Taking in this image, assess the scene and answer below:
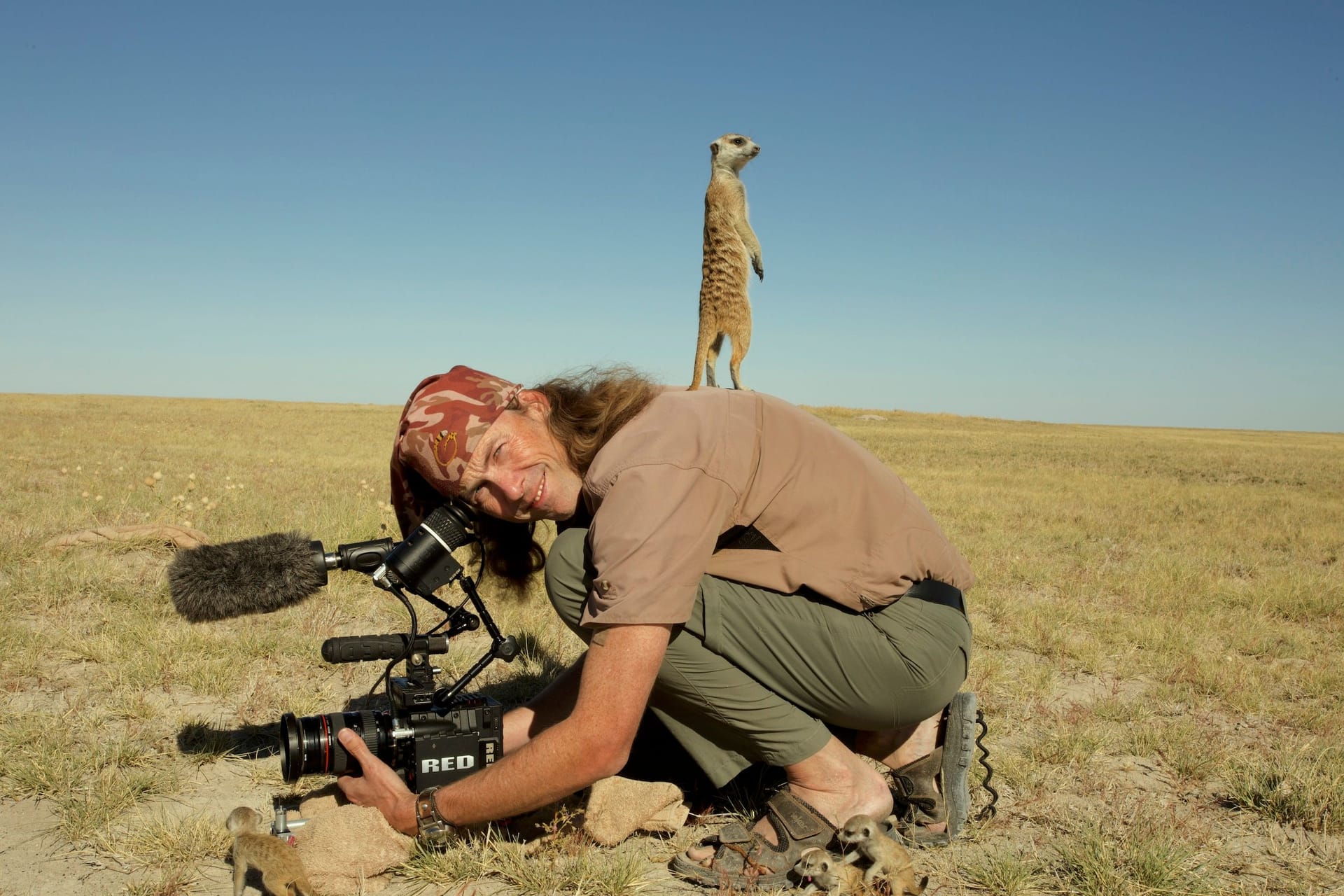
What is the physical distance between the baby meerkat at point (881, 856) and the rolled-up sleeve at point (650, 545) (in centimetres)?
82

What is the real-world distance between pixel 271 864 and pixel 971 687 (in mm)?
3144

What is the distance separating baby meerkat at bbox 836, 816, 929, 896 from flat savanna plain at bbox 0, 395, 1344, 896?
9.4 inches

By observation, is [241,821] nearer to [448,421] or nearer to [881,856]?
[448,421]

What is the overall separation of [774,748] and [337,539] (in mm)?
5251

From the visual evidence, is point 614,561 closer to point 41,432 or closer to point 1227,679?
point 1227,679

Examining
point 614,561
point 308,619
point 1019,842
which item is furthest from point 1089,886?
point 308,619

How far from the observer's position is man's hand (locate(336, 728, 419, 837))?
102 inches

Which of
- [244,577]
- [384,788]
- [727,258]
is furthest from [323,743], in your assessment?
[727,258]

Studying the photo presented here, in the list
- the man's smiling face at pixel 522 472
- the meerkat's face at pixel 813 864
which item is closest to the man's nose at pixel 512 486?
the man's smiling face at pixel 522 472

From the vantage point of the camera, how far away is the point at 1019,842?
2904 millimetres

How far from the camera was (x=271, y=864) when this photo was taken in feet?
7.78

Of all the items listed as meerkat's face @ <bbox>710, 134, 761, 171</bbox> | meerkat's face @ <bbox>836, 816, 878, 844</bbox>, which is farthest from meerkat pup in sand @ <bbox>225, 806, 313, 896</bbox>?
meerkat's face @ <bbox>710, 134, 761, 171</bbox>

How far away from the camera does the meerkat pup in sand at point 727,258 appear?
1088cm

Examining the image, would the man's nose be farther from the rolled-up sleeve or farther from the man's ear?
the rolled-up sleeve
